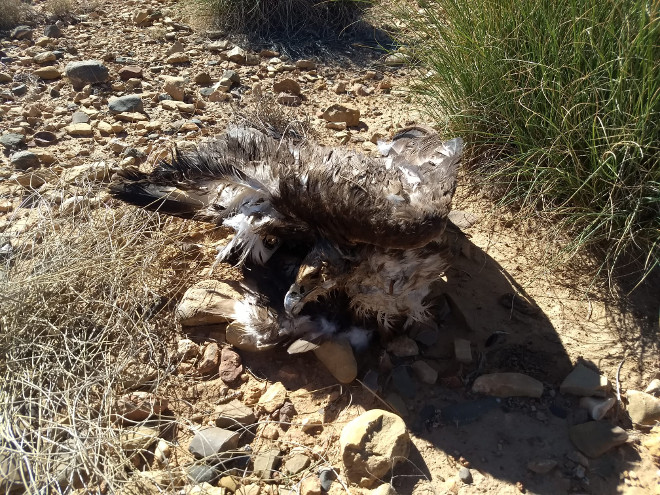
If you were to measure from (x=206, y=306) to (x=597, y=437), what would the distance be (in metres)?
1.64

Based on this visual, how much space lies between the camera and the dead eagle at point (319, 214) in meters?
2.01

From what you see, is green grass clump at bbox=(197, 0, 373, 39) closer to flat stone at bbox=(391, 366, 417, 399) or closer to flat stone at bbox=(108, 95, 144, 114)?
Result: flat stone at bbox=(108, 95, 144, 114)

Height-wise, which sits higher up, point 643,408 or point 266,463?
point 643,408

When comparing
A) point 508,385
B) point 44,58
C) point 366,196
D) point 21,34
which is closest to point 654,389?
point 508,385

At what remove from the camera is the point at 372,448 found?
1.97 meters

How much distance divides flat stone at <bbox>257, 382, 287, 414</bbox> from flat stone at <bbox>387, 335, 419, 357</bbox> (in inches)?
19.1

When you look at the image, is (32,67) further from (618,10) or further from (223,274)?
(618,10)

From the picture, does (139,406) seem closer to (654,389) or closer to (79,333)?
(79,333)

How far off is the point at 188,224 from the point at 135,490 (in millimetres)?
1459

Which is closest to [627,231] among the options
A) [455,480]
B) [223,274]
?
[455,480]

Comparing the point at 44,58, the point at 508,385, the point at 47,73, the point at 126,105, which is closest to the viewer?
the point at 508,385

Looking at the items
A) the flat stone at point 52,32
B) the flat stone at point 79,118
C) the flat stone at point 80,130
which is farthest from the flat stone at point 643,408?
the flat stone at point 52,32

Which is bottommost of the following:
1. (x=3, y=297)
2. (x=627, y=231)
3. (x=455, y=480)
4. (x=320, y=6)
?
(x=455, y=480)

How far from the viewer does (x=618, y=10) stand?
242 cm
